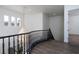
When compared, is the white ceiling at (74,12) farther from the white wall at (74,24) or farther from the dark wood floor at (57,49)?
the dark wood floor at (57,49)

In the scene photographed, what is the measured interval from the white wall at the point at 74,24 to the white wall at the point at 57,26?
206cm

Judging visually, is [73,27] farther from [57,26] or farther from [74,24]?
[57,26]

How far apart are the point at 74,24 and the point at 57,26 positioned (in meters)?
2.81

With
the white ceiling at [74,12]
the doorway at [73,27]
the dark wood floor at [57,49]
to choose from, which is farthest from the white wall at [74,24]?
the dark wood floor at [57,49]

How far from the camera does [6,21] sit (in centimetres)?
377

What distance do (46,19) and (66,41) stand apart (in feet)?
9.94

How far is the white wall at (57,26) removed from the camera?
538 centimetres

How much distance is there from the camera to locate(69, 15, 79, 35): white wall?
2.79 metres

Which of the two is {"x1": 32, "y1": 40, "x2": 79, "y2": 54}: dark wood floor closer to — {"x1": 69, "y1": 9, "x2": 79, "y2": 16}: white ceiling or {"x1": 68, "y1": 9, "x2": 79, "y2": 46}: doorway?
{"x1": 68, "y1": 9, "x2": 79, "y2": 46}: doorway

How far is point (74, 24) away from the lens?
290 cm

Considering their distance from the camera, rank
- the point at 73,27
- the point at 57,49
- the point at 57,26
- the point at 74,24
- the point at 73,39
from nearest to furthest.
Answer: the point at 57,49 < the point at 74,24 < the point at 73,27 < the point at 73,39 < the point at 57,26

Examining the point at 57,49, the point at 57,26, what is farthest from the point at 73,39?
the point at 57,26

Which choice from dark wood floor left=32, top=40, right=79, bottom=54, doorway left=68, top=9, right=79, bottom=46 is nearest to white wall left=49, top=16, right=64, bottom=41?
doorway left=68, top=9, right=79, bottom=46
